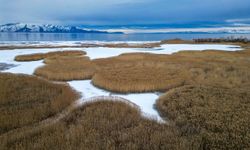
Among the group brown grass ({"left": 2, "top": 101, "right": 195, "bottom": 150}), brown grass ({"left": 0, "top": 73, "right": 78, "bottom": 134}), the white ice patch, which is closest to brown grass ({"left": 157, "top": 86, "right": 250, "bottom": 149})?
the white ice patch

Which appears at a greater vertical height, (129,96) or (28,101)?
(28,101)

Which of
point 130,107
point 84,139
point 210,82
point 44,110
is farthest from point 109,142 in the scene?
point 210,82

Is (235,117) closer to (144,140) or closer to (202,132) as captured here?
(202,132)

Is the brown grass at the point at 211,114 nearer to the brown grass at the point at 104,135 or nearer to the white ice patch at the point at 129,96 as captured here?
the white ice patch at the point at 129,96

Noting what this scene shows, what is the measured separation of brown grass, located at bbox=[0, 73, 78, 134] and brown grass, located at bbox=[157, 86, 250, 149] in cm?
467

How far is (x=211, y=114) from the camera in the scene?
7.33m

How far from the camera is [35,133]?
6102 mm

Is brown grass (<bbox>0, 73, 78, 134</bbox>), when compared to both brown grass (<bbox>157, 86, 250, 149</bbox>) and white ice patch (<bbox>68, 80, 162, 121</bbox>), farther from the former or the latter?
brown grass (<bbox>157, 86, 250, 149</bbox>)

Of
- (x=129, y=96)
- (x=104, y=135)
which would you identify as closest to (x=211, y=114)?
(x=104, y=135)

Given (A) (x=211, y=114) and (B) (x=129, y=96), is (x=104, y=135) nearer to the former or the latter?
(A) (x=211, y=114)

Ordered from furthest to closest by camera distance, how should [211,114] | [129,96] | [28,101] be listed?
[129,96] → [28,101] → [211,114]

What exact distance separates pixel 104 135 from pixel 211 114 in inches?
159

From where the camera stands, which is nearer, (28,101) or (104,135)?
(104,135)

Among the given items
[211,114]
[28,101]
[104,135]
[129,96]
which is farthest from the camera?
[129,96]
